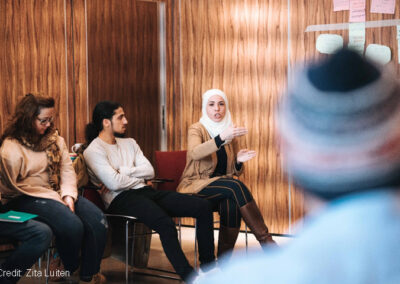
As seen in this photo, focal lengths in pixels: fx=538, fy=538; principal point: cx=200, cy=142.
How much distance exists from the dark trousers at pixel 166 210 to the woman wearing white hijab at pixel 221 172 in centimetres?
15

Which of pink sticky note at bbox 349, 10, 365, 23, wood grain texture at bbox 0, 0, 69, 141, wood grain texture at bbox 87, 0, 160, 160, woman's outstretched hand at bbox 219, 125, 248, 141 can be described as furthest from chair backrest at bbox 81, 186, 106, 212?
pink sticky note at bbox 349, 10, 365, 23

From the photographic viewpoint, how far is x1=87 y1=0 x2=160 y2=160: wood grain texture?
16.3 feet

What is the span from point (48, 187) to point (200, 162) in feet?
3.90

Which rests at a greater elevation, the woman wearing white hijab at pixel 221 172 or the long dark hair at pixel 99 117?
the long dark hair at pixel 99 117

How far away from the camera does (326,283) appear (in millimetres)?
486

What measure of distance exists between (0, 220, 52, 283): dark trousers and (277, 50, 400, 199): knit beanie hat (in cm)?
248

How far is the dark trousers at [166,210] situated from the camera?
3415 millimetres

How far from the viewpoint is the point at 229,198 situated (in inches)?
150

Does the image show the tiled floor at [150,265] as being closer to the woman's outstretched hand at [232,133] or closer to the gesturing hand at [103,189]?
the gesturing hand at [103,189]

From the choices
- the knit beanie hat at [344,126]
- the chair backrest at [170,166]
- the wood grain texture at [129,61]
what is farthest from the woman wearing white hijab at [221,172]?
the knit beanie hat at [344,126]

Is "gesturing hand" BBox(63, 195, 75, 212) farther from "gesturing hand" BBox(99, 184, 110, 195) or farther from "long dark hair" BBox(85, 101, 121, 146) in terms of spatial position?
"long dark hair" BBox(85, 101, 121, 146)

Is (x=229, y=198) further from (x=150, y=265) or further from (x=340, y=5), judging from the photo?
(x=340, y=5)

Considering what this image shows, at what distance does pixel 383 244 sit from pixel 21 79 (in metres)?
4.29

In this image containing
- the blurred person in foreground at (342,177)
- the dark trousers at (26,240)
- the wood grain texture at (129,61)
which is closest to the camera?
the blurred person in foreground at (342,177)
